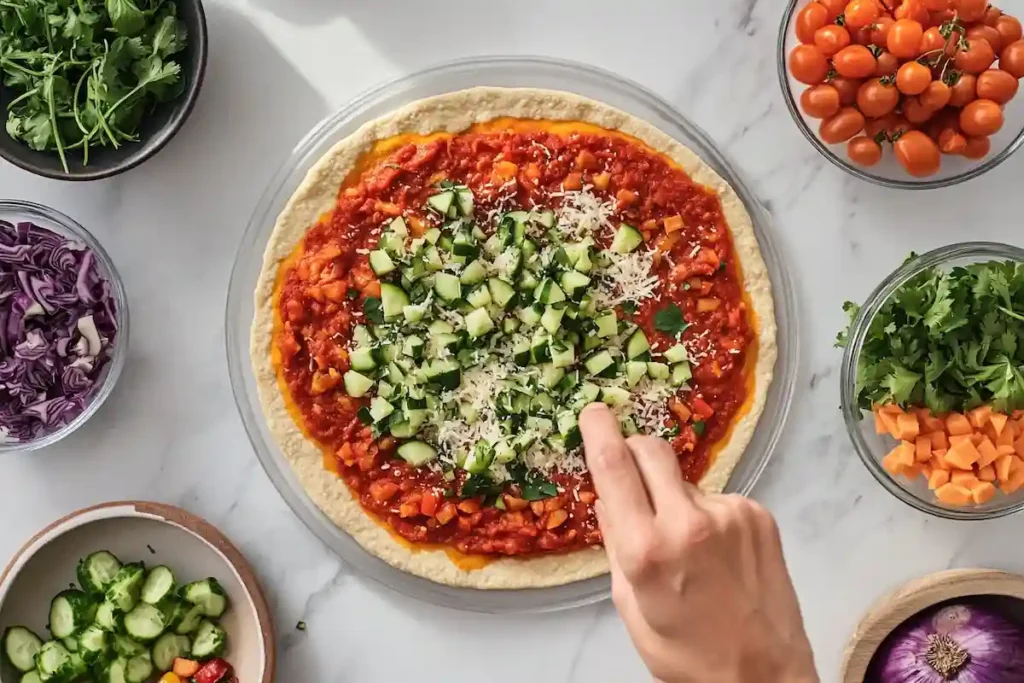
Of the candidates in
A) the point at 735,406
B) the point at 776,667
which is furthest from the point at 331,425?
the point at 776,667

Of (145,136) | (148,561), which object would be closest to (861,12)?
(145,136)

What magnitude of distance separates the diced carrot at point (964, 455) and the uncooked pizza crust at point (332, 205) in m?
0.63

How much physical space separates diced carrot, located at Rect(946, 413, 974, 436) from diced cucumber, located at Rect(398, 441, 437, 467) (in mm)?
1609

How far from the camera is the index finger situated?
2.19 metres

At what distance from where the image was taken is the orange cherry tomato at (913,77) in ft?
9.97

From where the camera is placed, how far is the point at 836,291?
11.5 feet

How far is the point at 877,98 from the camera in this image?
3125mm

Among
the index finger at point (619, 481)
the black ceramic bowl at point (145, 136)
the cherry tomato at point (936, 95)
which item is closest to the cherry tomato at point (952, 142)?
the cherry tomato at point (936, 95)

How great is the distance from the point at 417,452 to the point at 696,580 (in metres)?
1.41

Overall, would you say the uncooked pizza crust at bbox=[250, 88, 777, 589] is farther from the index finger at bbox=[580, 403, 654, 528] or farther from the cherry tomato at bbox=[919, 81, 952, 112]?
the index finger at bbox=[580, 403, 654, 528]

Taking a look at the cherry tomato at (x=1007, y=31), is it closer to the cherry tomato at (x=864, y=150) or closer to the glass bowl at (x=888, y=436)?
the cherry tomato at (x=864, y=150)

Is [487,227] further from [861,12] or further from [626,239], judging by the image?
[861,12]

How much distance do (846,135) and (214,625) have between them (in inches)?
104

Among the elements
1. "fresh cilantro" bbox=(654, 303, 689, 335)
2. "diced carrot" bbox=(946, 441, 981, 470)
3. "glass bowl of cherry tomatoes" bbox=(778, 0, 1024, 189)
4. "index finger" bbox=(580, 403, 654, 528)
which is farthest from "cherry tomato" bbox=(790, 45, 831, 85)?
"index finger" bbox=(580, 403, 654, 528)
